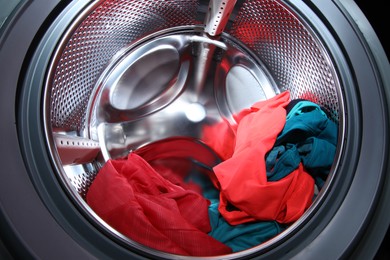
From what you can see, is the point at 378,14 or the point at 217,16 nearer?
the point at 378,14

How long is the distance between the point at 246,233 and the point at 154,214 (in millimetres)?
242

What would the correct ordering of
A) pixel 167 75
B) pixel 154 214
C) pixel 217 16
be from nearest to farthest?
pixel 154 214 → pixel 217 16 → pixel 167 75

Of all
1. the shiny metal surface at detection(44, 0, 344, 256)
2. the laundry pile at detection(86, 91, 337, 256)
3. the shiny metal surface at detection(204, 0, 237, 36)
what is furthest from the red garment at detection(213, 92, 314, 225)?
the shiny metal surface at detection(204, 0, 237, 36)

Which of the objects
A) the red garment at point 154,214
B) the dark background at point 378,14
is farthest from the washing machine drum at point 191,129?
the dark background at point 378,14

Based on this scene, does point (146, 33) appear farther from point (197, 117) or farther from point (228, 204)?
point (228, 204)

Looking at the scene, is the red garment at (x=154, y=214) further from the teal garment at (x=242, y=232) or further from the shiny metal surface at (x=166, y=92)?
the shiny metal surface at (x=166, y=92)

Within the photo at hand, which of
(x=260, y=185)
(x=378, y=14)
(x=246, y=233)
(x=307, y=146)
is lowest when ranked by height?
(x=246, y=233)

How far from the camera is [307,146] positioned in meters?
0.88

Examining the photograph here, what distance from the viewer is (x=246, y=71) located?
3.92 ft

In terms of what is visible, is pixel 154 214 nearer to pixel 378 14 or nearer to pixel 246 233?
pixel 246 233

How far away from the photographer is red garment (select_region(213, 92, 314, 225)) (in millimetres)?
832

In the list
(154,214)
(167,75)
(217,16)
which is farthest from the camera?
(167,75)

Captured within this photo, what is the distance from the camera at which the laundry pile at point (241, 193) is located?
77cm

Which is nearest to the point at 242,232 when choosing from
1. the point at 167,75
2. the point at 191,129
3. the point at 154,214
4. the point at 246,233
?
the point at 246,233
